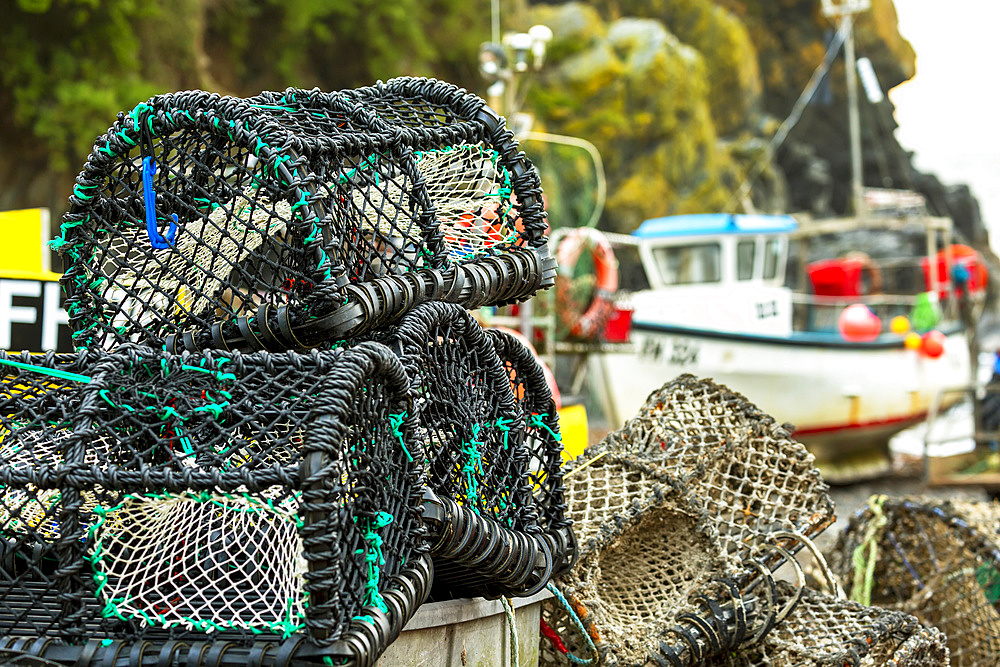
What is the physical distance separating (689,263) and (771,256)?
87cm

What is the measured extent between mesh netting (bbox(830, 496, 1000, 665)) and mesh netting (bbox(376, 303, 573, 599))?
156cm

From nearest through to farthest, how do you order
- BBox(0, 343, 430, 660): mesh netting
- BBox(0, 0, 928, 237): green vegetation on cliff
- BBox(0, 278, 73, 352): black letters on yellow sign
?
BBox(0, 343, 430, 660): mesh netting → BBox(0, 278, 73, 352): black letters on yellow sign → BBox(0, 0, 928, 237): green vegetation on cliff

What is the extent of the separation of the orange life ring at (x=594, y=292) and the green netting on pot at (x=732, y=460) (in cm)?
540

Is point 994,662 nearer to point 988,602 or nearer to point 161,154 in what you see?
point 988,602

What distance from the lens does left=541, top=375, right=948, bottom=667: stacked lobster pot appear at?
2365 millimetres

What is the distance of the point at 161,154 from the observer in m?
1.87

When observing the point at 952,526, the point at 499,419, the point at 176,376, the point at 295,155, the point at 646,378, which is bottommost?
the point at 646,378

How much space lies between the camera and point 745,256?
34.8 ft

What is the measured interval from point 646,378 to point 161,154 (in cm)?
828

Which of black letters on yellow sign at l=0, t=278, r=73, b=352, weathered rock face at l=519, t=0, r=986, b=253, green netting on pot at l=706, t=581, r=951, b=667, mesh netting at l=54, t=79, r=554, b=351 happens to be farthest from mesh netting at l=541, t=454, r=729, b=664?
weathered rock face at l=519, t=0, r=986, b=253

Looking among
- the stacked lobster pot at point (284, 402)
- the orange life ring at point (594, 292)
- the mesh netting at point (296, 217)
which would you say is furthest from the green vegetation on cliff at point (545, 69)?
the stacked lobster pot at point (284, 402)

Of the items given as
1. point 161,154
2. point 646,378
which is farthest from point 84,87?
point 161,154

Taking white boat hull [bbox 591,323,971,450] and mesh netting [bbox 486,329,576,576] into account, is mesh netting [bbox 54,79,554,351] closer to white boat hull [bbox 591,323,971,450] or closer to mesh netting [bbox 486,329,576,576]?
mesh netting [bbox 486,329,576,576]

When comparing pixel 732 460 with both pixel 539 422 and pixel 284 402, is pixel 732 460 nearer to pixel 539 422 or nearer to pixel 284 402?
pixel 539 422
